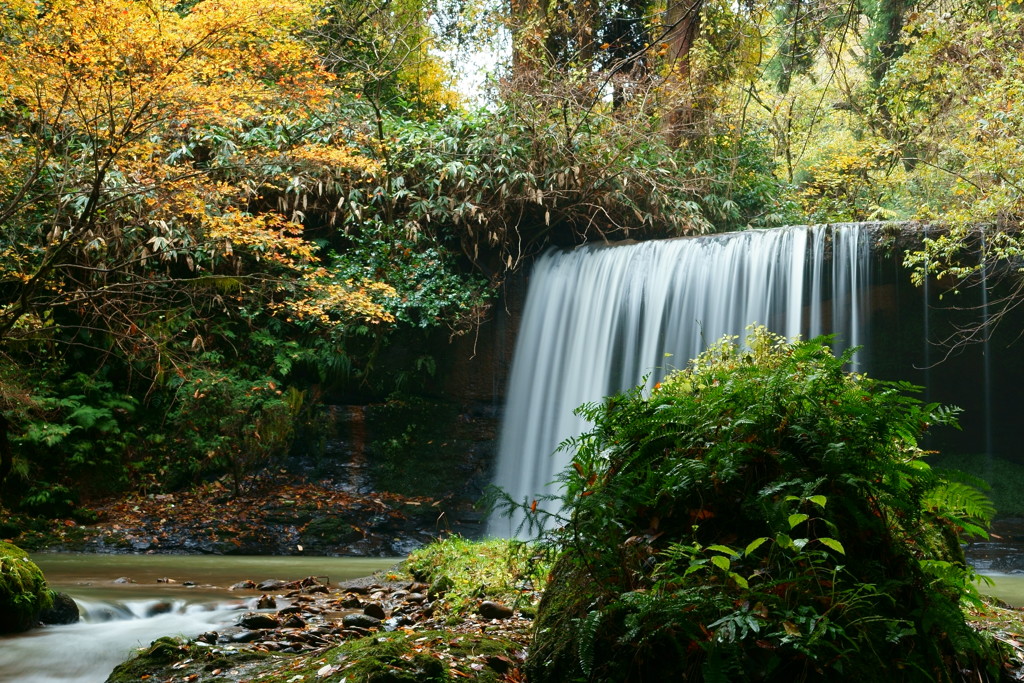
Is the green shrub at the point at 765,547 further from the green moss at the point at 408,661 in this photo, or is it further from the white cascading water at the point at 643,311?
the white cascading water at the point at 643,311

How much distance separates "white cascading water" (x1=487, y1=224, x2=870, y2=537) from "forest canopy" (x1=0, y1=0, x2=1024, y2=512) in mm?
1136

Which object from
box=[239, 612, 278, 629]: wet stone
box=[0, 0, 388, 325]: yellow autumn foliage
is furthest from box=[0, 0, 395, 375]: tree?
box=[239, 612, 278, 629]: wet stone

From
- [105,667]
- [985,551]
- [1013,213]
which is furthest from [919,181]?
[105,667]

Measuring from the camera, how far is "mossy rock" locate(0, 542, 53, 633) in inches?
197

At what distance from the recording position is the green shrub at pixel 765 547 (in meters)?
2.49

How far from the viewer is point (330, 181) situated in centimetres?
1362

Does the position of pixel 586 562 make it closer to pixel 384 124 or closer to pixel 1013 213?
pixel 1013 213

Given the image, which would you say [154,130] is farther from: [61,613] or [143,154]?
[61,613]

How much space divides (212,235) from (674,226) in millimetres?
7985

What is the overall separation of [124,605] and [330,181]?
29.6 feet

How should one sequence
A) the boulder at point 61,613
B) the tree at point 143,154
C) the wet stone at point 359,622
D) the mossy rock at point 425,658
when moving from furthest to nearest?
the tree at point 143,154 → the boulder at point 61,613 → the wet stone at point 359,622 → the mossy rock at point 425,658

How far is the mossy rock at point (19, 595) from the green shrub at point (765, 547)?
3738 mm

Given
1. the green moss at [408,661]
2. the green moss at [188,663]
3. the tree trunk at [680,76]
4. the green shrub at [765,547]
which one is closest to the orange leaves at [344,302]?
the tree trunk at [680,76]

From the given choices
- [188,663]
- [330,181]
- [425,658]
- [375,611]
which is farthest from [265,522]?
[425,658]
